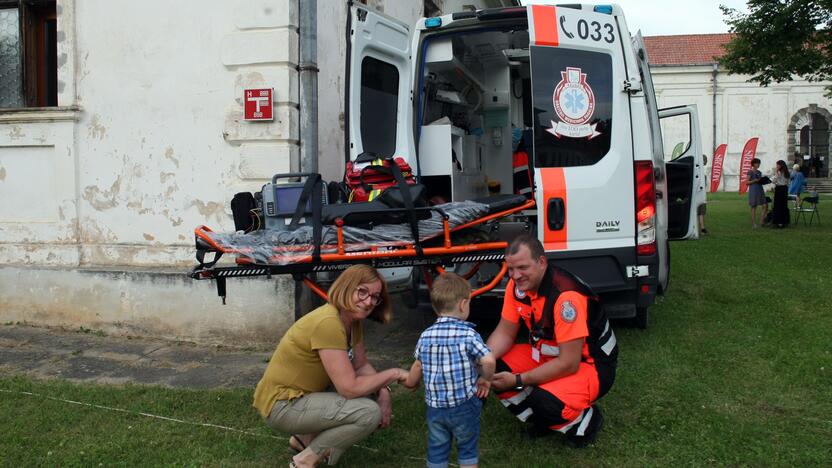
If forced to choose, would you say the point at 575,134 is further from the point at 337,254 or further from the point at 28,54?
the point at 28,54

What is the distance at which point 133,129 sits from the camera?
22.2 ft

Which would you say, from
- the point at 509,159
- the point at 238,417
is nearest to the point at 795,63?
the point at 509,159

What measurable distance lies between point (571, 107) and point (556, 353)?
2313mm

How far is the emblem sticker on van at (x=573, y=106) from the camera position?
538cm

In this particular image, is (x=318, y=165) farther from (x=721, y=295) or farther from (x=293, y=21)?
(x=721, y=295)

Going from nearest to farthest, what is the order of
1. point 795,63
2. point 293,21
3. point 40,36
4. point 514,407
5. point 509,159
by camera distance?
point 514,407 → point 293,21 → point 40,36 → point 509,159 → point 795,63

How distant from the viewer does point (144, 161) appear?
6730mm

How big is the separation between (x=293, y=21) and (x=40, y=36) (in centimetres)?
317

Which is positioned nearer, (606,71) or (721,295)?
(606,71)

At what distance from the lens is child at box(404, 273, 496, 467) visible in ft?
10.4

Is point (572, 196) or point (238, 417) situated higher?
point (572, 196)

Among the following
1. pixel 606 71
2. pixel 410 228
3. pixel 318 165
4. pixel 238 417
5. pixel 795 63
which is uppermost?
pixel 795 63

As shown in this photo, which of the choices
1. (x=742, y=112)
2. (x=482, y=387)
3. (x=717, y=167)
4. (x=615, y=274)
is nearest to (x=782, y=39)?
(x=615, y=274)

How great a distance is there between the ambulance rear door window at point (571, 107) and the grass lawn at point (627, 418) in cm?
165
